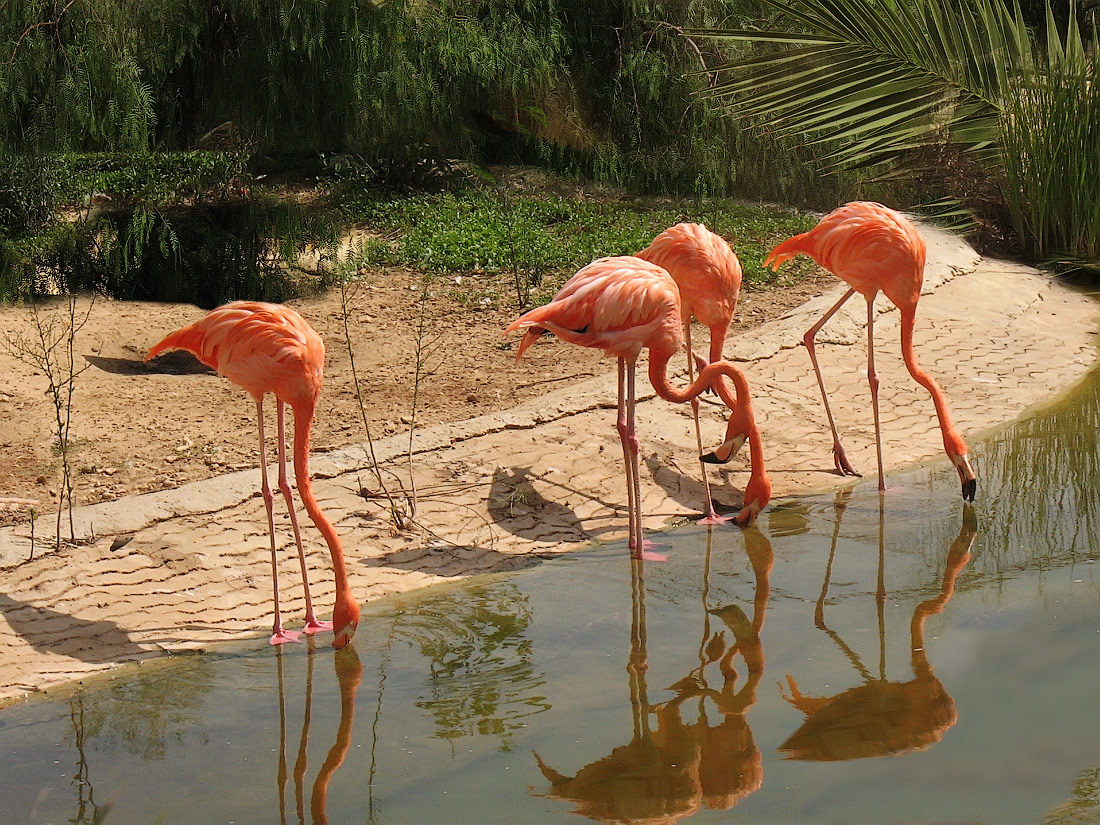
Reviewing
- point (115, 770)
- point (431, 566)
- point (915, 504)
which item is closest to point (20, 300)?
point (431, 566)

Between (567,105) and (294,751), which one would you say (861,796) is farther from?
(567,105)

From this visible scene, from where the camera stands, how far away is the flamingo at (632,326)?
500cm

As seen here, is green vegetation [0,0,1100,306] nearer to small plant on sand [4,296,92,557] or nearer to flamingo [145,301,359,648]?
small plant on sand [4,296,92,557]

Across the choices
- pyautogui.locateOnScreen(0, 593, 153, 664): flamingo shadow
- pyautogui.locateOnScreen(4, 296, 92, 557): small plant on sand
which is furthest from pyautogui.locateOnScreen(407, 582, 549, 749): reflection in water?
pyautogui.locateOnScreen(4, 296, 92, 557): small plant on sand

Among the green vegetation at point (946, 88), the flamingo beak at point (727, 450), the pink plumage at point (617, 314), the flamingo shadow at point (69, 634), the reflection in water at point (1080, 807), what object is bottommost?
the flamingo shadow at point (69, 634)

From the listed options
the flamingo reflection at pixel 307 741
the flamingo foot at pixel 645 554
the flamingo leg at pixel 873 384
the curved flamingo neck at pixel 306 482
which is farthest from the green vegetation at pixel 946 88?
the flamingo reflection at pixel 307 741

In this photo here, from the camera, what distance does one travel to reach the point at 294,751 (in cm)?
354

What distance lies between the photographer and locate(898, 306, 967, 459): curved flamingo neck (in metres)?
5.32

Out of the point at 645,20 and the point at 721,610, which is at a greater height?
the point at 645,20

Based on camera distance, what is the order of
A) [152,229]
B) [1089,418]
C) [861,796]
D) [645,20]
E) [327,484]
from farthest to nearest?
[645,20] < [152,229] < [1089,418] < [327,484] < [861,796]

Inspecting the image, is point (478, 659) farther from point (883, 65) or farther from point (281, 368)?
point (883, 65)

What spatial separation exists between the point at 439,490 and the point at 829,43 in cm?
429

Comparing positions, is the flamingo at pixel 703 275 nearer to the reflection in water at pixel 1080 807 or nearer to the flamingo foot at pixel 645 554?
the flamingo foot at pixel 645 554

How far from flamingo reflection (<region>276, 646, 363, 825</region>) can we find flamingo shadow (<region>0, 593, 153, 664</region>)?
21.6 inches
